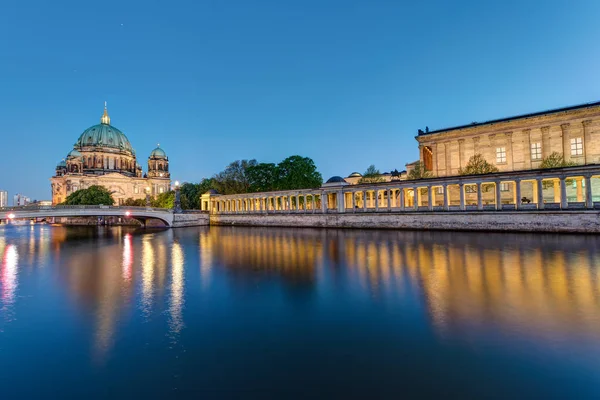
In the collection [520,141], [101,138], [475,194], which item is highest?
[101,138]

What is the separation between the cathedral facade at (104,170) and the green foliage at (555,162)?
126m

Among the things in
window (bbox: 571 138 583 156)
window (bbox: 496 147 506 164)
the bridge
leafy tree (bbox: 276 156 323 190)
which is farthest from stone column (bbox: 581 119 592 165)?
the bridge

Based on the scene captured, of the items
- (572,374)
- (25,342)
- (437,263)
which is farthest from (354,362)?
(437,263)

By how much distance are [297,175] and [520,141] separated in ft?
140

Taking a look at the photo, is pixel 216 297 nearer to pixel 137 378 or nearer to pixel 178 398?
pixel 137 378

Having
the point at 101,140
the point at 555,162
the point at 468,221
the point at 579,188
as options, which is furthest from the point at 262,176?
the point at 101,140

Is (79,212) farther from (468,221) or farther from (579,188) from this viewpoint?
(579,188)

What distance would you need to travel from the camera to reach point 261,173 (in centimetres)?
8025

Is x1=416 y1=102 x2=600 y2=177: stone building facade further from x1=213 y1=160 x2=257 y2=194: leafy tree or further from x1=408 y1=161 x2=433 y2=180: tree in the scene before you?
x1=213 y1=160 x2=257 y2=194: leafy tree

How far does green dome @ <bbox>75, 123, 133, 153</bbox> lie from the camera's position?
129 meters

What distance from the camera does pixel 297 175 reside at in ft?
246

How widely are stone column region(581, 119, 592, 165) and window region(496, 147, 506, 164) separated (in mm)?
10421

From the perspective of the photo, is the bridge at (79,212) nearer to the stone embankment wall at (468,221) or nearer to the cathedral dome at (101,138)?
the stone embankment wall at (468,221)

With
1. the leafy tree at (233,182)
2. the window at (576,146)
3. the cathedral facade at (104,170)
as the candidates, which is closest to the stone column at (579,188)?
the window at (576,146)
